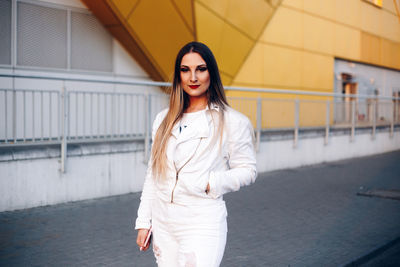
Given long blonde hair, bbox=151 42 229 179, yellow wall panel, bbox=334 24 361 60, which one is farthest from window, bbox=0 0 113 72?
yellow wall panel, bbox=334 24 361 60

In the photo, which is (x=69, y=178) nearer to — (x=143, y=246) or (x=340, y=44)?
(x=143, y=246)

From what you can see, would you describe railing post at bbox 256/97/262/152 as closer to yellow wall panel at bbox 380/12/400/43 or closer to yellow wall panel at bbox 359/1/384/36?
yellow wall panel at bbox 359/1/384/36

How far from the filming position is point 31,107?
7.17m

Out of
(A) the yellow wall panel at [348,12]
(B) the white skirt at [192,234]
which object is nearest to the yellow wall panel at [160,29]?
(B) the white skirt at [192,234]

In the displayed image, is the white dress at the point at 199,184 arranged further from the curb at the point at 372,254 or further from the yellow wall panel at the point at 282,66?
the yellow wall panel at the point at 282,66

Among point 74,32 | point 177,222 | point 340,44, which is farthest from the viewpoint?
point 340,44

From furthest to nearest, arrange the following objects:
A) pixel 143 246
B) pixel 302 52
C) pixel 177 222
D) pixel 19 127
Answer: pixel 302 52 → pixel 19 127 → pixel 143 246 → pixel 177 222

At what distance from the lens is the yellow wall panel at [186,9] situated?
11082 millimetres

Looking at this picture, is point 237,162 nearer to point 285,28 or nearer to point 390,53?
point 285,28

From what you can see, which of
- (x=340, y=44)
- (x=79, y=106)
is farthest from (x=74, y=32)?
(x=340, y=44)

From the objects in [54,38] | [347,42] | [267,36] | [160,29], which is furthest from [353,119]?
[54,38]

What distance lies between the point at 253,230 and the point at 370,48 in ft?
59.4

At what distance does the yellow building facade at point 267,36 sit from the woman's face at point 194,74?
5.62m

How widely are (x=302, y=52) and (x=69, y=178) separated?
11892mm
